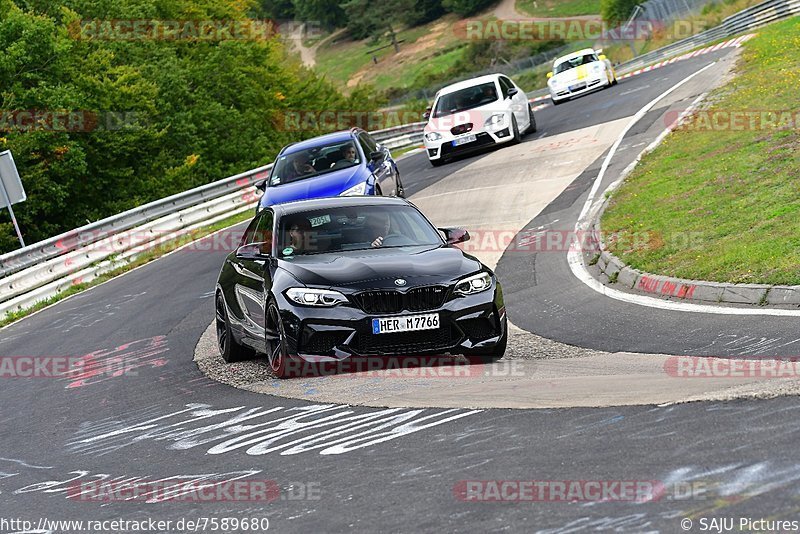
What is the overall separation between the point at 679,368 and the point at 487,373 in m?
1.50

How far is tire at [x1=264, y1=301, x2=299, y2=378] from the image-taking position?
32.4 ft

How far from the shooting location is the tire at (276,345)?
32.4 feet

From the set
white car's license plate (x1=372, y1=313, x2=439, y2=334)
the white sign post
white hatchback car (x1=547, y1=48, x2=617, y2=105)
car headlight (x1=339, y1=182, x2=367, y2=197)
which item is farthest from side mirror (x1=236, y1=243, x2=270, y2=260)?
white hatchback car (x1=547, y1=48, x2=617, y2=105)

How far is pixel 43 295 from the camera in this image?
69.9 feet

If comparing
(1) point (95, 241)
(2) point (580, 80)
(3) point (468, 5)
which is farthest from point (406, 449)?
(3) point (468, 5)

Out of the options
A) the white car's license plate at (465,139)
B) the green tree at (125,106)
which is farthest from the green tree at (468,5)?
the white car's license plate at (465,139)

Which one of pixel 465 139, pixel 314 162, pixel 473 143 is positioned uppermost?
pixel 314 162

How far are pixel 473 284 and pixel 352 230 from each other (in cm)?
161

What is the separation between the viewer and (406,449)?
22.4 feet

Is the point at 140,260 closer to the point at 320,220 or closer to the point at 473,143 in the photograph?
the point at 473,143

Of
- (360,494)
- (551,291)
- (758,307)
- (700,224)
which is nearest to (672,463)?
(360,494)

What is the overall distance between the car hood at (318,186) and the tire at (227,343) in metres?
5.98

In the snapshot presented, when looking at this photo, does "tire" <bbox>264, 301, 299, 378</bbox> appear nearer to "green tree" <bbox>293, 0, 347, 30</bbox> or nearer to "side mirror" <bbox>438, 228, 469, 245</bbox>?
"side mirror" <bbox>438, 228, 469, 245</bbox>

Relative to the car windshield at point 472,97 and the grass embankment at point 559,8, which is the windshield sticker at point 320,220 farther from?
the grass embankment at point 559,8
